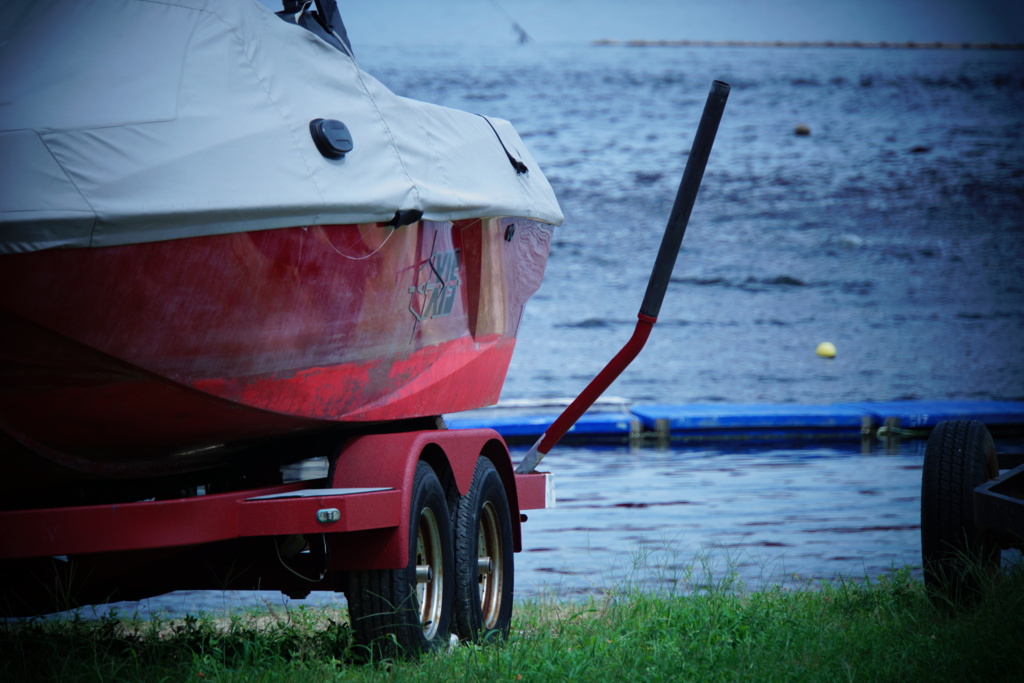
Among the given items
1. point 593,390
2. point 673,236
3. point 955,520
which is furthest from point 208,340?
point 955,520

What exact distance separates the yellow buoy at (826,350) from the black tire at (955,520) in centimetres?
1886

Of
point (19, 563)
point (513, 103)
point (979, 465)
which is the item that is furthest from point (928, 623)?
point (513, 103)

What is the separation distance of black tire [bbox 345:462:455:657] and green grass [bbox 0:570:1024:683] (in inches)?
2.9

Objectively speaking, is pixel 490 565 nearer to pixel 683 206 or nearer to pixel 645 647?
pixel 645 647

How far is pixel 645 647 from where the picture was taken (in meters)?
4.29

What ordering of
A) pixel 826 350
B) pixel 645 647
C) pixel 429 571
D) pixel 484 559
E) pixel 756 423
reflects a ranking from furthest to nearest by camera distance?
pixel 826 350 → pixel 756 423 → pixel 484 559 → pixel 645 647 → pixel 429 571

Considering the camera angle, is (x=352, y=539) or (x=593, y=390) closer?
(x=352, y=539)

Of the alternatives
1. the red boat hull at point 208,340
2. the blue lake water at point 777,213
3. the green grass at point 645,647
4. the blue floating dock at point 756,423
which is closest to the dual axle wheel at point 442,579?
the green grass at point 645,647

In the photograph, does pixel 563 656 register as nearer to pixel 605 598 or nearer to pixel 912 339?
pixel 605 598

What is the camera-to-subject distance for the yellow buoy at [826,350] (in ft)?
76.8

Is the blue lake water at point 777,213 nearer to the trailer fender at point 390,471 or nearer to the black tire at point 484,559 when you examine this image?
the black tire at point 484,559

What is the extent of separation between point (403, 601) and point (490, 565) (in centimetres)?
92

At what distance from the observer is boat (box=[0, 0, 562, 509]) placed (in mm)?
3070

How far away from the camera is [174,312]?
328cm
